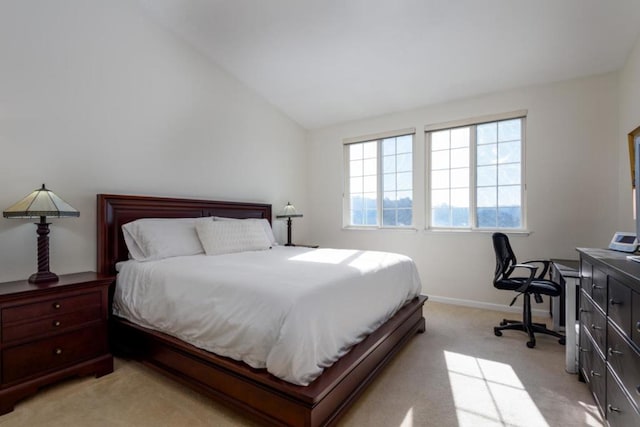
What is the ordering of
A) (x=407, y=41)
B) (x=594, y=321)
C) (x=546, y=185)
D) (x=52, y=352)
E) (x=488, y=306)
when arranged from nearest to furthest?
(x=594, y=321) < (x=52, y=352) < (x=407, y=41) < (x=546, y=185) < (x=488, y=306)

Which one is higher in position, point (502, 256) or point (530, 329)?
point (502, 256)


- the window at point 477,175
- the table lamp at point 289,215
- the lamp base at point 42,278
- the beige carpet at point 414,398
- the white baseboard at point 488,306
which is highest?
the window at point 477,175

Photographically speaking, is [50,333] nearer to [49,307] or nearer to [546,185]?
[49,307]

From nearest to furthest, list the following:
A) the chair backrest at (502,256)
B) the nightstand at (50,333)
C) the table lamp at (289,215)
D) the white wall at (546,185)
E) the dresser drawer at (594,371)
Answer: the dresser drawer at (594,371), the nightstand at (50,333), the chair backrest at (502,256), the white wall at (546,185), the table lamp at (289,215)

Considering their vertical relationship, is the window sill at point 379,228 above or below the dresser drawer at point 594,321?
above

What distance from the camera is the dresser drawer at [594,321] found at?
158 centimetres

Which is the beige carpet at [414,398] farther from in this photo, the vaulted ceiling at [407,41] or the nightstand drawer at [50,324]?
the vaulted ceiling at [407,41]

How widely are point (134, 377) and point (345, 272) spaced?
1.68 m

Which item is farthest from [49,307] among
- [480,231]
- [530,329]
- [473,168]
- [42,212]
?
[473,168]

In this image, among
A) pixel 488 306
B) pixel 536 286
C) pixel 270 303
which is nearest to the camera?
pixel 270 303

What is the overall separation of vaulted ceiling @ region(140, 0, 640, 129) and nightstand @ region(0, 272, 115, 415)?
266 centimetres

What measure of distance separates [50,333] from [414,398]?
2.38 m

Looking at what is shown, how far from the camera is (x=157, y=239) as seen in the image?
2.76 m

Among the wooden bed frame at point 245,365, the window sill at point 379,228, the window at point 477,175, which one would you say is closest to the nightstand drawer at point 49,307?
the wooden bed frame at point 245,365
